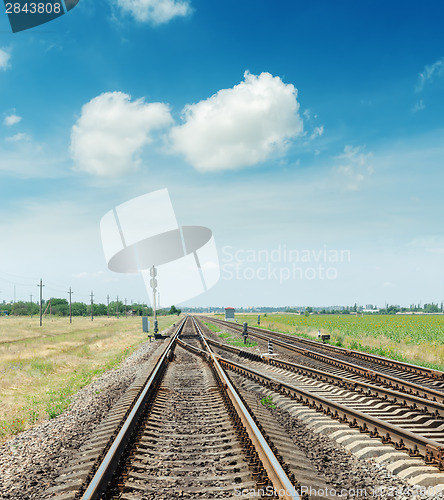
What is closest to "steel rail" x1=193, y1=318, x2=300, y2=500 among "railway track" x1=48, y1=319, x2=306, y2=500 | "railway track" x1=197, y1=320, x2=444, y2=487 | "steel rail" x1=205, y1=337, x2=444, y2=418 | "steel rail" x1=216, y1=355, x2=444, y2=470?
"railway track" x1=48, y1=319, x2=306, y2=500

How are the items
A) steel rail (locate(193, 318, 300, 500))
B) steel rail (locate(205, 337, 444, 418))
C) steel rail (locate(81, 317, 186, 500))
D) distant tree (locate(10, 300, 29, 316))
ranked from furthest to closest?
distant tree (locate(10, 300, 29, 316)) < steel rail (locate(205, 337, 444, 418)) < steel rail (locate(81, 317, 186, 500)) < steel rail (locate(193, 318, 300, 500))

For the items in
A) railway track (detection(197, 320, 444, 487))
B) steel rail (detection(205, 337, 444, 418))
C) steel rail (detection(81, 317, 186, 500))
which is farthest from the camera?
steel rail (detection(205, 337, 444, 418))

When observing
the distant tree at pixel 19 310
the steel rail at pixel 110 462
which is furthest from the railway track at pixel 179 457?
the distant tree at pixel 19 310

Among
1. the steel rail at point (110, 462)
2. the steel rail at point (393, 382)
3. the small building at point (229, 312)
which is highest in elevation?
the steel rail at point (110, 462)

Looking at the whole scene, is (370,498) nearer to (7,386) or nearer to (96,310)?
(7,386)

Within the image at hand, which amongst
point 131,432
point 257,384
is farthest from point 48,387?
point 131,432

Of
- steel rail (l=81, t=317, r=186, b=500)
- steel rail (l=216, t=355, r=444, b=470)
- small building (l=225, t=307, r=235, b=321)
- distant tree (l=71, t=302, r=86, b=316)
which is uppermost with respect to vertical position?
steel rail (l=81, t=317, r=186, b=500)

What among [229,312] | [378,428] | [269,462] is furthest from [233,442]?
[229,312]

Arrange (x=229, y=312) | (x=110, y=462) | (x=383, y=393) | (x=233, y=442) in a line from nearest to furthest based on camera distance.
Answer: (x=110, y=462), (x=233, y=442), (x=383, y=393), (x=229, y=312)

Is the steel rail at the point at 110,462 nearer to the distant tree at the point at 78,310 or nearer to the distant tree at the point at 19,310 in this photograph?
the distant tree at the point at 78,310

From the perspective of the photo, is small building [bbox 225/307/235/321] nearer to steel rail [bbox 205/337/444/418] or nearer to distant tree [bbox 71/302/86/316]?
steel rail [bbox 205/337/444/418]

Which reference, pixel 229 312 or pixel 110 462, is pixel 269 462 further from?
pixel 229 312

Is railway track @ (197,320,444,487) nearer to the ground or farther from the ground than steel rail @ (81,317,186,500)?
nearer to the ground

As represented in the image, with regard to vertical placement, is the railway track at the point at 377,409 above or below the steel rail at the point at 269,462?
below
